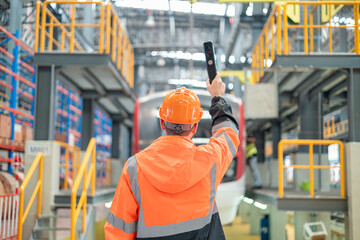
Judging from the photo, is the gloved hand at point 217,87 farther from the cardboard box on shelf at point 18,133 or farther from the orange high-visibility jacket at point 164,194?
the cardboard box on shelf at point 18,133

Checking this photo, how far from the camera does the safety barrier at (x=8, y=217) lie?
652 cm

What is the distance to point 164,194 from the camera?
2.11m

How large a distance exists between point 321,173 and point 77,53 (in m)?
6.43

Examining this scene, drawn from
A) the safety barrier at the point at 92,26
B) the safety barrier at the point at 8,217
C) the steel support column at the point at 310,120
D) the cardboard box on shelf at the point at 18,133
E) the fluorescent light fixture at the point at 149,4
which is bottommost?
the safety barrier at the point at 8,217

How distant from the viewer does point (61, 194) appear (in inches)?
316

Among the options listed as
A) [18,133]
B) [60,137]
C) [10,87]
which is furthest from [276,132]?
[10,87]

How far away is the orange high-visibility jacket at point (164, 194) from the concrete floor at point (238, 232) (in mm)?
11219

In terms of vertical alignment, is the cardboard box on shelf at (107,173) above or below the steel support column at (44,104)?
below

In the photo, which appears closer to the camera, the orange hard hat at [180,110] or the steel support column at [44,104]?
the orange hard hat at [180,110]

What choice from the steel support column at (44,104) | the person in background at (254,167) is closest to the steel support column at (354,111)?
the person in background at (254,167)

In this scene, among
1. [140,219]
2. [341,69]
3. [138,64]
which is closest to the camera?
[140,219]

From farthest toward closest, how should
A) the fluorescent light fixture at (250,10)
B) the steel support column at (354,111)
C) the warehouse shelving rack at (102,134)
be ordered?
1. the warehouse shelving rack at (102,134)
2. the fluorescent light fixture at (250,10)
3. the steel support column at (354,111)

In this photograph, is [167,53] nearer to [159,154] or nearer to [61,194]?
[61,194]

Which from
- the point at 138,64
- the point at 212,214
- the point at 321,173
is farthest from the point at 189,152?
the point at 138,64
